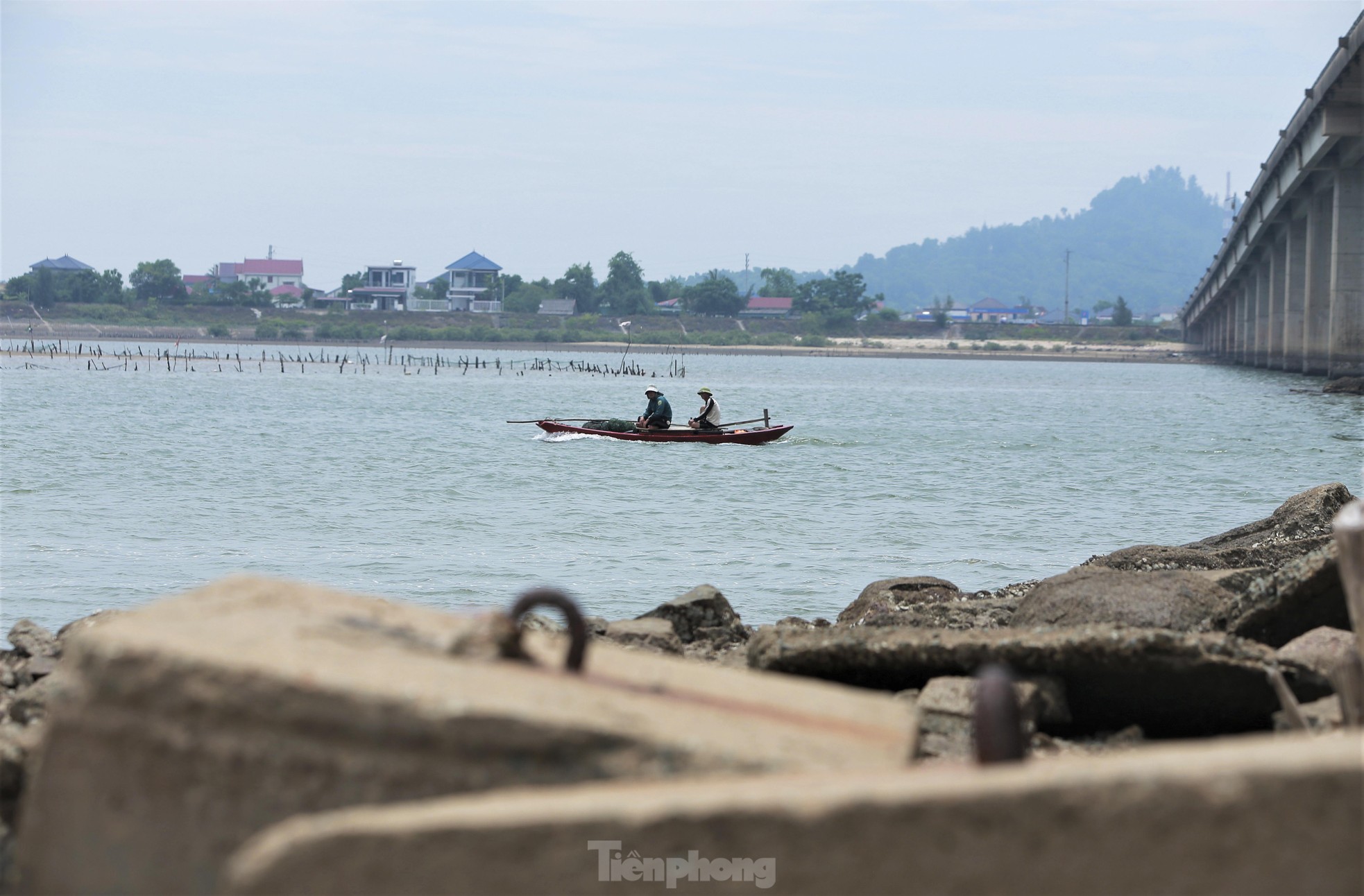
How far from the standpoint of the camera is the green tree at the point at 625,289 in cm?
17900

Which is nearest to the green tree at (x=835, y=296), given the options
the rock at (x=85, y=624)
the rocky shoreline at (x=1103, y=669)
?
the rock at (x=85, y=624)

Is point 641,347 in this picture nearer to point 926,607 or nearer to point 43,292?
point 43,292

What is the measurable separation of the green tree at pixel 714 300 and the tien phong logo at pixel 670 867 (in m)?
172

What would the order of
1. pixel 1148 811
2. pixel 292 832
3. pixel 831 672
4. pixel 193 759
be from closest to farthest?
pixel 1148 811 < pixel 292 832 < pixel 193 759 < pixel 831 672

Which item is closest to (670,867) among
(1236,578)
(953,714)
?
(953,714)

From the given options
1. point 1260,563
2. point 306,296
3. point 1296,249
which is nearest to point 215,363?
point 306,296

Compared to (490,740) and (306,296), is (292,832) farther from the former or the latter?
(306,296)

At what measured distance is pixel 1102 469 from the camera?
31.7 meters

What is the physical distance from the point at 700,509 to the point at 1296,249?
2084 inches

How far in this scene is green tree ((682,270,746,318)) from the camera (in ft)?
578

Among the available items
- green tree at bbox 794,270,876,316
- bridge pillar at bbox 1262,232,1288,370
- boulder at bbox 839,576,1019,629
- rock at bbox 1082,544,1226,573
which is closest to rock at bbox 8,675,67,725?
boulder at bbox 839,576,1019,629

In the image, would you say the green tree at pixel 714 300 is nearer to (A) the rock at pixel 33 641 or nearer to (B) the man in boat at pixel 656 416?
(B) the man in boat at pixel 656 416

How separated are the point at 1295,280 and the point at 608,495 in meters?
51.6

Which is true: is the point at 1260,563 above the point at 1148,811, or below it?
below
